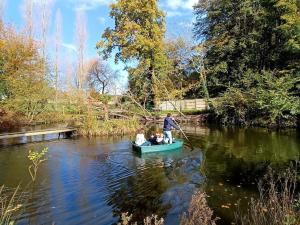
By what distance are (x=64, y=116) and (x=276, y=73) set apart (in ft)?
69.7

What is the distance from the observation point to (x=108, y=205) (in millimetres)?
10617

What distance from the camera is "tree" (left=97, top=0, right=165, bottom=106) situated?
41688mm

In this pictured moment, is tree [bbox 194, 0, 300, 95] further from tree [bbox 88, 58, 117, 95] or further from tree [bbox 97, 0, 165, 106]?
tree [bbox 88, 58, 117, 95]

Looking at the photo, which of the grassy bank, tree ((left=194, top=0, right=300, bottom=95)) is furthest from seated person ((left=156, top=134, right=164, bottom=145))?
tree ((left=194, top=0, right=300, bottom=95))

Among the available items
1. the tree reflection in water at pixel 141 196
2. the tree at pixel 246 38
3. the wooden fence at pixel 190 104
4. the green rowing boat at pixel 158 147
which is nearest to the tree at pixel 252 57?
the tree at pixel 246 38

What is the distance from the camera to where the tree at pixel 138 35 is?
4169cm

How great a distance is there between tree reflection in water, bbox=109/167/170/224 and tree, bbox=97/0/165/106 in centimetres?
2709

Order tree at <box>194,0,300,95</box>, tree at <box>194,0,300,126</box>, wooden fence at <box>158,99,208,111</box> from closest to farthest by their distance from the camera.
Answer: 1. tree at <box>194,0,300,126</box>
2. tree at <box>194,0,300,95</box>
3. wooden fence at <box>158,99,208,111</box>

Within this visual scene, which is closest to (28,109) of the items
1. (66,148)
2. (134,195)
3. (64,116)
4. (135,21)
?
(64,116)

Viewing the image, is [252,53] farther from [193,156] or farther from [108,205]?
[108,205]

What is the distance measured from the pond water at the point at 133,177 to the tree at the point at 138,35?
65.9 feet

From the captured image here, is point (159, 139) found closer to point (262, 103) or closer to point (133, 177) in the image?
point (133, 177)

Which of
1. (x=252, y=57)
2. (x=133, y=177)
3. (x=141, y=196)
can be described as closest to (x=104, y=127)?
(x=133, y=177)

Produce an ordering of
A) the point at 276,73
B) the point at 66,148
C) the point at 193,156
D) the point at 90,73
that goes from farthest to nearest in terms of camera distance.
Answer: the point at 90,73
the point at 276,73
the point at 66,148
the point at 193,156
